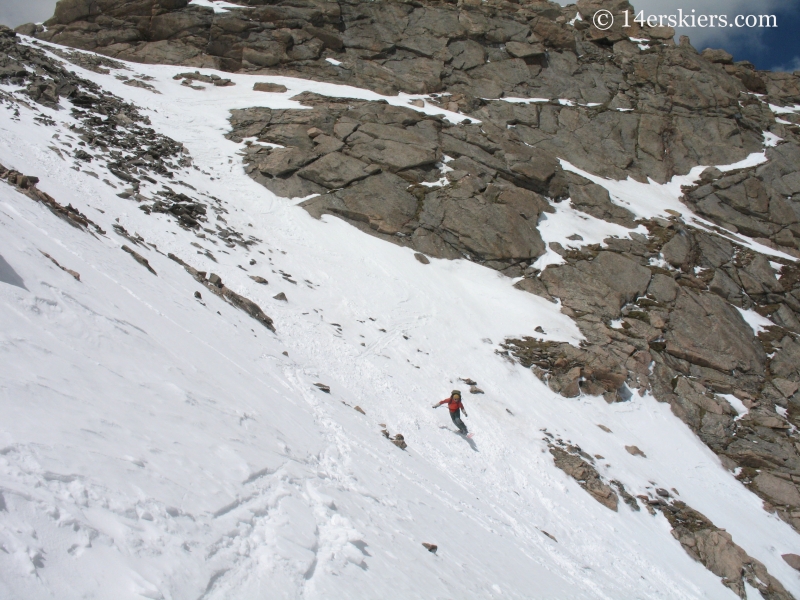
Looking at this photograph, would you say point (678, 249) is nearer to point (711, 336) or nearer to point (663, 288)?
point (663, 288)

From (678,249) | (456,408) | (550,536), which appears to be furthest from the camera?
(678,249)

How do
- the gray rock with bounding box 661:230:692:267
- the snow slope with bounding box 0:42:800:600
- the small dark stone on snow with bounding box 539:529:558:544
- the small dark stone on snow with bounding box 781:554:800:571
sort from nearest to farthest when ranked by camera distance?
the snow slope with bounding box 0:42:800:600
the small dark stone on snow with bounding box 539:529:558:544
the small dark stone on snow with bounding box 781:554:800:571
the gray rock with bounding box 661:230:692:267

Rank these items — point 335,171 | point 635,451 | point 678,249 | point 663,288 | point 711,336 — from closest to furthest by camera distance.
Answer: point 635,451 < point 711,336 < point 663,288 < point 335,171 < point 678,249

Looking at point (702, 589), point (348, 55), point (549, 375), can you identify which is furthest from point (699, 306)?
point (348, 55)

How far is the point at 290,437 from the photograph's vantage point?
23.1 feet

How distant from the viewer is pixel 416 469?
31.2ft

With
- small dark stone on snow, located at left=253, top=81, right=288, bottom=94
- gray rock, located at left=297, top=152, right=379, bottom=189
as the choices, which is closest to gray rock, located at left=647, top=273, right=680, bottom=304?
gray rock, located at left=297, top=152, right=379, bottom=189

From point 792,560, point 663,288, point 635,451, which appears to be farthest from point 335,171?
point 792,560

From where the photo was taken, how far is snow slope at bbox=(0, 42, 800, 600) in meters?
3.63

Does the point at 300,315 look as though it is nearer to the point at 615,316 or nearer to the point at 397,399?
the point at 397,399

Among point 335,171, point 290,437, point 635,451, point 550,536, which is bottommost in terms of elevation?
point 635,451

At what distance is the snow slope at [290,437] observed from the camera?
11.9ft

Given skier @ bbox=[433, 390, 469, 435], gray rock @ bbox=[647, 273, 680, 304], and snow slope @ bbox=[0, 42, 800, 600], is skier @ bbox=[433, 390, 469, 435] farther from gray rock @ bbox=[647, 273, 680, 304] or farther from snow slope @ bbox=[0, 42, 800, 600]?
gray rock @ bbox=[647, 273, 680, 304]

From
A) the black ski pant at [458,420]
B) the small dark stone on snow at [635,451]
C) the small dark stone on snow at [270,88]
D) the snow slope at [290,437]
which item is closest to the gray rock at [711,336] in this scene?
the snow slope at [290,437]
